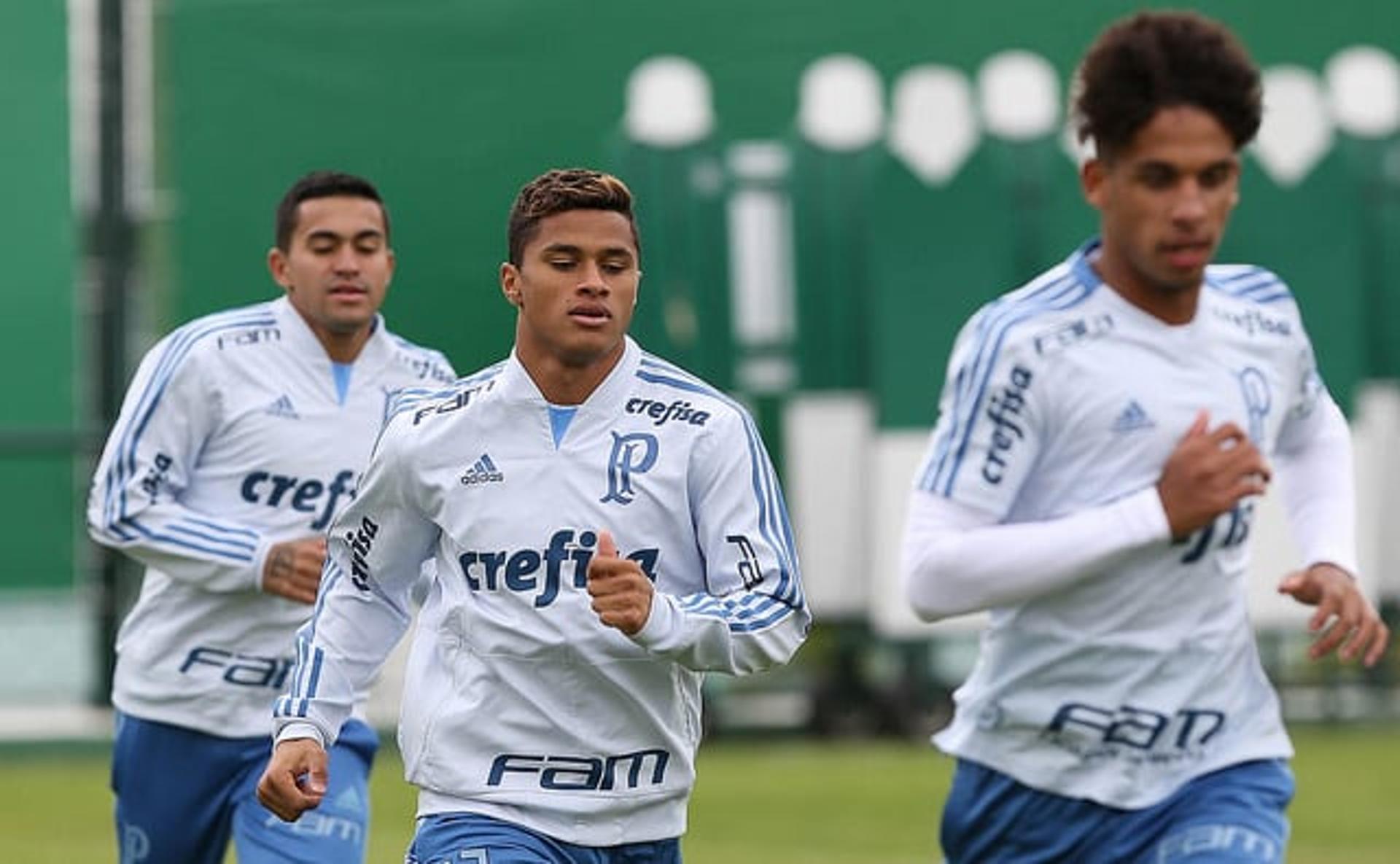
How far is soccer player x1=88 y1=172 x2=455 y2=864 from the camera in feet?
28.0

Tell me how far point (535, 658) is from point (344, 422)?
224cm

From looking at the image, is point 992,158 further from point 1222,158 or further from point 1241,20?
point 1222,158

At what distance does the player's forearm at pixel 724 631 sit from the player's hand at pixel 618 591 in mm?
66

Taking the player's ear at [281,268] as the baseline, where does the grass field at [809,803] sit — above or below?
below

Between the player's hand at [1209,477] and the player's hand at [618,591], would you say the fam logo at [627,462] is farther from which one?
the player's hand at [1209,477]

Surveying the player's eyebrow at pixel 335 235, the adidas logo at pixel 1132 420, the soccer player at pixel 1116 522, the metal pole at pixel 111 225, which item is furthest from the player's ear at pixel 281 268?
the metal pole at pixel 111 225

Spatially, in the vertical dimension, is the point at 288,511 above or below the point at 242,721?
above

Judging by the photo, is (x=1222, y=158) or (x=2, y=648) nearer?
(x=1222, y=158)

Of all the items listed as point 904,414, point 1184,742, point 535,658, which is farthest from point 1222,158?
point 904,414

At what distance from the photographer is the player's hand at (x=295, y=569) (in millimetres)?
8109

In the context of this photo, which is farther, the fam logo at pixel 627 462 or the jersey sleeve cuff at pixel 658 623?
the fam logo at pixel 627 462

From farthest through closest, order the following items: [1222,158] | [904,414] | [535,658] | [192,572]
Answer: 1. [904,414]
2. [192,572]
3. [535,658]
4. [1222,158]

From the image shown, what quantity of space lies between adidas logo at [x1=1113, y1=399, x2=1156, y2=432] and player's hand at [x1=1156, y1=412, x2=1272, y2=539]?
24 cm

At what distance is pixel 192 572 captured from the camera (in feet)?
27.7
